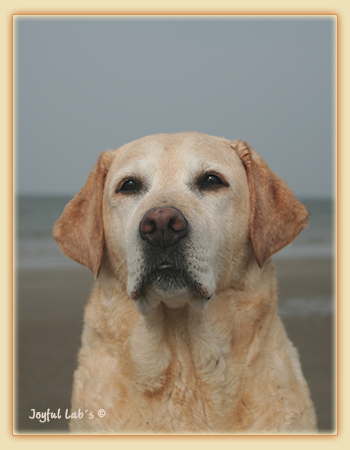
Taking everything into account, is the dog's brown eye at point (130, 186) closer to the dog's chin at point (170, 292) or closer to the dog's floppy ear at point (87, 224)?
the dog's floppy ear at point (87, 224)

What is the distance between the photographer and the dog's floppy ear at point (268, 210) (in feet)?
9.73

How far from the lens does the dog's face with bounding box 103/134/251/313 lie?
8.00ft

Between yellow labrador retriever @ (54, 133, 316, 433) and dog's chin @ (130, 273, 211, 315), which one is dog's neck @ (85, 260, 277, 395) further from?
dog's chin @ (130, 273, 211, 315)

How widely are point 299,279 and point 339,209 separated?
29.1ft

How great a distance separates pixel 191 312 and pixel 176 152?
1011 millimetres

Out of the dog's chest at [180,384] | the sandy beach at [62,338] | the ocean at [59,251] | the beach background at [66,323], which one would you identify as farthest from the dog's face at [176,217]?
the ocean at [59,251]

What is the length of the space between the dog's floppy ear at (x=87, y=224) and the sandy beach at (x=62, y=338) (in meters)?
1.10

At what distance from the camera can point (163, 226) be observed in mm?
2357

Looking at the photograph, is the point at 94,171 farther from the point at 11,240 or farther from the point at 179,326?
the point at 179,326

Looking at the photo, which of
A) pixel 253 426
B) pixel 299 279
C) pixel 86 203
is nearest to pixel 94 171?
pixel 86 203

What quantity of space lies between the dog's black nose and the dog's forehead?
0.65m

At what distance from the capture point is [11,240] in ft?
10.1

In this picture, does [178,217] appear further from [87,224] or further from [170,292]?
[87,224]

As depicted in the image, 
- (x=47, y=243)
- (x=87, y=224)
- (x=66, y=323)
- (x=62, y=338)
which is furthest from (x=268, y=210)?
(x=47, y=243)
